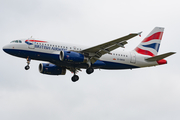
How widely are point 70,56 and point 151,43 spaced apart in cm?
1411

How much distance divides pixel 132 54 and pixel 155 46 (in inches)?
194

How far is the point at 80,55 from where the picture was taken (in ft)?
120

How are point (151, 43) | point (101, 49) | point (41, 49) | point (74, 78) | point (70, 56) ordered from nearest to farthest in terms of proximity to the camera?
1. point (70, 56)
2. point (41, 49)
3. point (101, 49)
4. point (74, 78)
5. point (151, 43)

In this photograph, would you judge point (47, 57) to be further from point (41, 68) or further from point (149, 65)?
point (149, 65)

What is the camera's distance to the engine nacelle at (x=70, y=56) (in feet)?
117

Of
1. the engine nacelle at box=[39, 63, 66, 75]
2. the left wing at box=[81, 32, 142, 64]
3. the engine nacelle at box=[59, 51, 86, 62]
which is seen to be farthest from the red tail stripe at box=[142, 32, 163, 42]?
the engine nacelle at box=[39, 63, 66, 75]

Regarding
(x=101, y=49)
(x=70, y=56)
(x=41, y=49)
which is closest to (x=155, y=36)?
(x=101, y=49)

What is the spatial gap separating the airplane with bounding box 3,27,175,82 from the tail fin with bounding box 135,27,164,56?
998 mm

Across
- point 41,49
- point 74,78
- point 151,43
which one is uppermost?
point 151,43

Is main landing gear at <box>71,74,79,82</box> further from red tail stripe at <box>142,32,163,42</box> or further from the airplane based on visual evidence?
red tail stripe at <box>142,32,163,42</box>

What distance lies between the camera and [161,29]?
45.8m

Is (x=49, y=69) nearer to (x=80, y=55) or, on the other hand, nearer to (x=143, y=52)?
(x=80, y=55)

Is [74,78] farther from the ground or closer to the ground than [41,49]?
closer to the ground

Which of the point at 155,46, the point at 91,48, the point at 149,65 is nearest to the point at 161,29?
the point at 155,46
